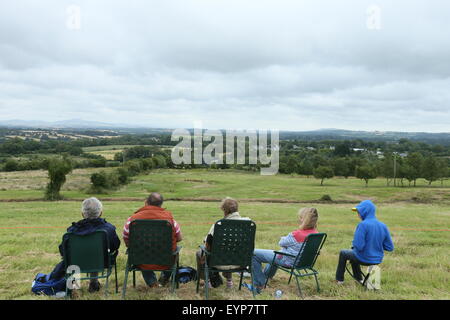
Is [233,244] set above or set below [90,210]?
below

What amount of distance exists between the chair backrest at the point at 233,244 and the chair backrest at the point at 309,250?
2.81 ft

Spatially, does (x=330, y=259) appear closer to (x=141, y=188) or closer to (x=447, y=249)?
(x=447, y=249)

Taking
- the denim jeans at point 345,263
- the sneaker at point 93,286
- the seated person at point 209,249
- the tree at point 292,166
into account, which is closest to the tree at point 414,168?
the tree at point 292,166

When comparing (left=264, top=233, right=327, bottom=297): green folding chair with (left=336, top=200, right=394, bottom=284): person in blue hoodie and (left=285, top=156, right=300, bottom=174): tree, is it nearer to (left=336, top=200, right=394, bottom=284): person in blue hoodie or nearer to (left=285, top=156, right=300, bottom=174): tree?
(left=336, top=200, right=394, bottom=284): person in blue hoodie

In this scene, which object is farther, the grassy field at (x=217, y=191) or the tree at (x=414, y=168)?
the tree at (x=414, y=168)

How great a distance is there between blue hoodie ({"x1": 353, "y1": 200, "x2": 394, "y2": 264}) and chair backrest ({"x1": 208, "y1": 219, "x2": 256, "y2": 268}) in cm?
191

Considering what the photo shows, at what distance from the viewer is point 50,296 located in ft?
17.0

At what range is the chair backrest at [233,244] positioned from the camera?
16.8 ft

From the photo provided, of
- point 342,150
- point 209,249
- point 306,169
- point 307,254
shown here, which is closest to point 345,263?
point 307,254

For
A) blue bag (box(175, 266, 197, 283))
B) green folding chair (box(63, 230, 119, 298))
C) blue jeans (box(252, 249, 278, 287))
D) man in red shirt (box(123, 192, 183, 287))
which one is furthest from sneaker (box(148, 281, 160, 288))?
blue jeans (box(252, 249, 278, 287))

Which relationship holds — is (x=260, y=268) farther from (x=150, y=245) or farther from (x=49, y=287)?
(x=49, y=287)

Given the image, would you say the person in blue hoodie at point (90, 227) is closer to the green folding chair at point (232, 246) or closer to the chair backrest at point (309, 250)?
the green folding chair at point (232, 246)

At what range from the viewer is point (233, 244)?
5.25 metres

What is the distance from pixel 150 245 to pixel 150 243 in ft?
0.11
